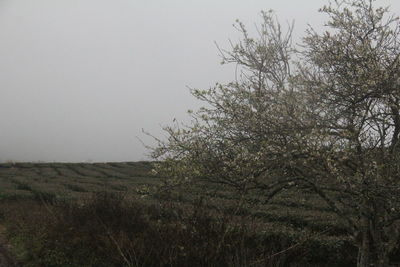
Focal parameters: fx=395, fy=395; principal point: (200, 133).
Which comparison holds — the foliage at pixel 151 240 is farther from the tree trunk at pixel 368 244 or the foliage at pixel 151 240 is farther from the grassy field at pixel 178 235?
the tree trunk at pixel 368 244

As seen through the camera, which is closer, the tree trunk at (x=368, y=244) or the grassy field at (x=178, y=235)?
the grassy field at (x=178, y=235)

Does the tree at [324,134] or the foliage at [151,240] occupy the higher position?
the tree at [324,134]

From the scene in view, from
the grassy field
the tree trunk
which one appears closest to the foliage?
the grassy field

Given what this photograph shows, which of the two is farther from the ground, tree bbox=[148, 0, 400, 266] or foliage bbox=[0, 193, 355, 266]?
tree bbox=[148, 0, 400, 266]

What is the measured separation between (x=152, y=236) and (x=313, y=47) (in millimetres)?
5459

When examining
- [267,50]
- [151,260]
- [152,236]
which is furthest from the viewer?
[267,50]

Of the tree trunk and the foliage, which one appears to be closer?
the foliage

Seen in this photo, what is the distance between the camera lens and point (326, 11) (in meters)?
8.50

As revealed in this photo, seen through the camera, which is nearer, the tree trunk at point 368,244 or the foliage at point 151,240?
the foliage at point 151,240

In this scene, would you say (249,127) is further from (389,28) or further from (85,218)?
(85,218)

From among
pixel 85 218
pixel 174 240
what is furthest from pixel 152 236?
pixel 85 218

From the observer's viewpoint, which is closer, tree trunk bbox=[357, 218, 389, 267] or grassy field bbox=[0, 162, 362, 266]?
grassy field bbox=[0, 162, 362, 266]

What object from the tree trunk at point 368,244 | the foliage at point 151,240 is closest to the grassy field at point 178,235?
the foliage at point 151,240

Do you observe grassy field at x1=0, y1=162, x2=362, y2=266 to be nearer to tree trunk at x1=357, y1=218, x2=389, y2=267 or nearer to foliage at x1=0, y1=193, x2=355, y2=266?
foliage at x1=0, y1=193, x2=355, y2=266
